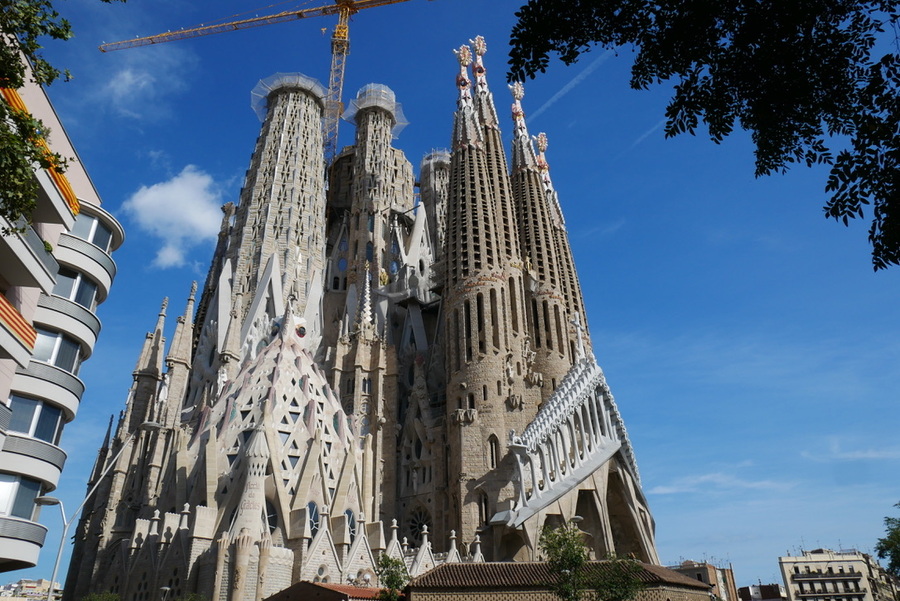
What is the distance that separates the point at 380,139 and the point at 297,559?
1527 inches

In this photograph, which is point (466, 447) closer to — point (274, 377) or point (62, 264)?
point (274, 377)

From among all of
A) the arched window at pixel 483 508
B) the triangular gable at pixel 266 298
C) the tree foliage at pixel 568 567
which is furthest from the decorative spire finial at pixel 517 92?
the tree foliage at pixel 568 567

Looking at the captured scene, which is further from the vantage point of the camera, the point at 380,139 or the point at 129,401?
the point at 380,139

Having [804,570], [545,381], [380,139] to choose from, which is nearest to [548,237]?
[545,381]

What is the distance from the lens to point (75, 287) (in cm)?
1916

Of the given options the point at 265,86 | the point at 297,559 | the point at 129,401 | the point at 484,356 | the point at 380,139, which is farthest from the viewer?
the point at 380,139

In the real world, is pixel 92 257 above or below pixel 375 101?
below

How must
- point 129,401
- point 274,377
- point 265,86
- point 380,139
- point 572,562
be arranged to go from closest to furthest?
point 572,562
point 274,377
point 129,401
point 265,86
point 380,139

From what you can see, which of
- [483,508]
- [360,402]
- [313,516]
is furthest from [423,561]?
[360,402]

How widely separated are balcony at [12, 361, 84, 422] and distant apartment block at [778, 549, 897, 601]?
62564 millimetres

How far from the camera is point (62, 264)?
62.4ft

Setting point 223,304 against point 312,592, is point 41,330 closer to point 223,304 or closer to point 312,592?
point 312,592

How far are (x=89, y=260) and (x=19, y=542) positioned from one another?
24.4ft

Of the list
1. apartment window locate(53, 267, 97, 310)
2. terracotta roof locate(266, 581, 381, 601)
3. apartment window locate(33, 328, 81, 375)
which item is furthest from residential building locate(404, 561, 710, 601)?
apartment window locate(53, 267, 97, 310)
